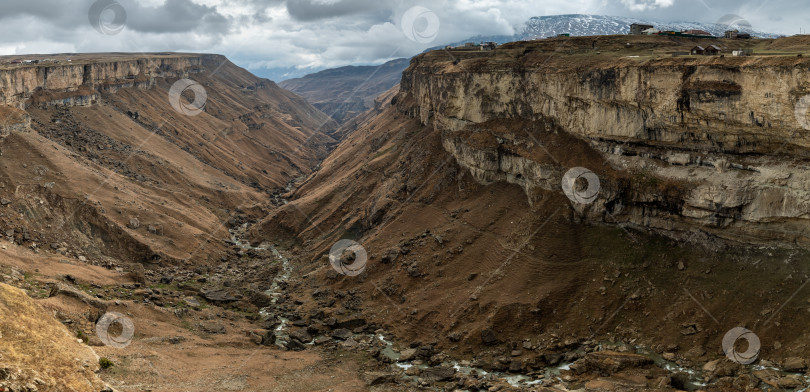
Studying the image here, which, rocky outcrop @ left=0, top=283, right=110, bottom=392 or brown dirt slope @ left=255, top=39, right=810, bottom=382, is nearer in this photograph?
rocky outcrop @ left=0, top=283, right=110, bottom=392

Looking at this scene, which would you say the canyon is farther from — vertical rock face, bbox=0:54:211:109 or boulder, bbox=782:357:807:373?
vertical rock face, bbox=0:54:211:109

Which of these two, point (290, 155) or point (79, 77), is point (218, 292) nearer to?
point (79, 77)

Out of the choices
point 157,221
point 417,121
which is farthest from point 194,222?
point 417,121

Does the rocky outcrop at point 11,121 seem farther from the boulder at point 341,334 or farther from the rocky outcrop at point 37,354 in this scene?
the boulder at point 341,334

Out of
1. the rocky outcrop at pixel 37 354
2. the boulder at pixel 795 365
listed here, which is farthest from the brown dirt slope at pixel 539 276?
the rocky outcrop at pixel 37 354

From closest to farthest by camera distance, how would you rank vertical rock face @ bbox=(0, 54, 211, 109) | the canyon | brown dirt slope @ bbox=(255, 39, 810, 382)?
the canyon, brown dirt slope @ bbox=(255, 39, 810, 382), vertical rock face @ bbox=(0, 54, 211, 109)

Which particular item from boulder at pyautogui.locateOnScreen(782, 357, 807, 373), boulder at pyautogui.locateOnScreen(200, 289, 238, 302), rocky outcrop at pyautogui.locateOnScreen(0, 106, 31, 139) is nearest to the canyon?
boulder at pyautogui.locateOnScreen(782, 357, 807, 373)
